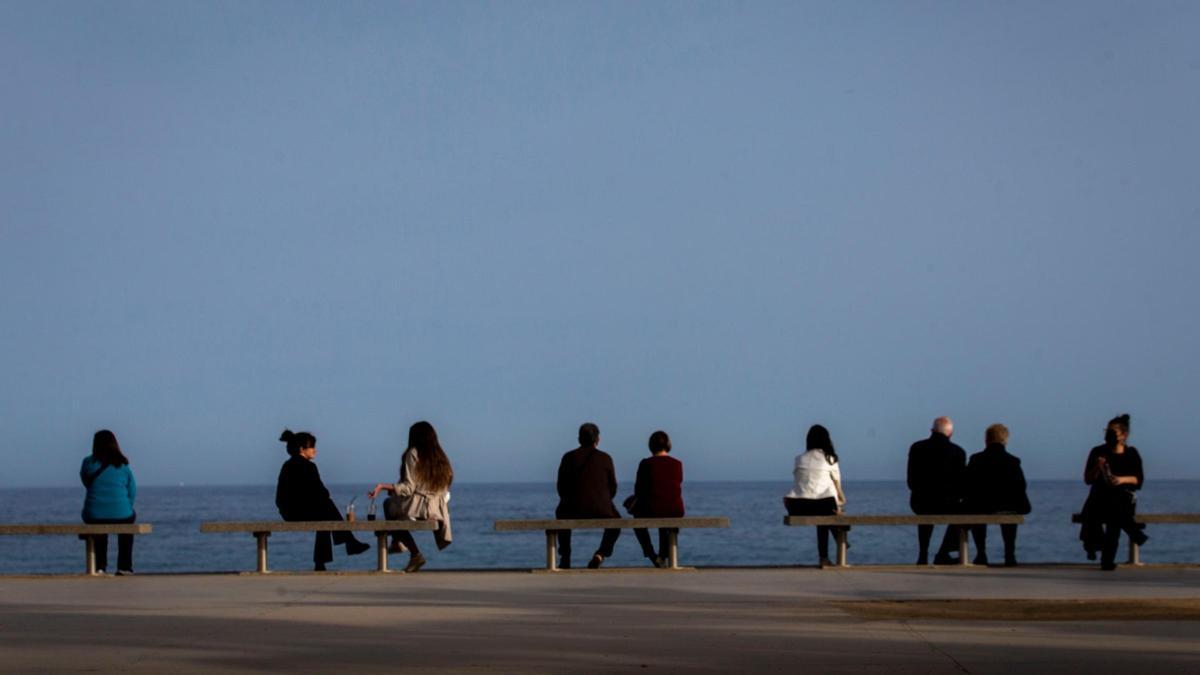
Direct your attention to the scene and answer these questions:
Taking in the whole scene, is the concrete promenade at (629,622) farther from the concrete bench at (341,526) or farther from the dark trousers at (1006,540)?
the dark trousers at (1006,540)

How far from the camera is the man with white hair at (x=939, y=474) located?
16500 mm

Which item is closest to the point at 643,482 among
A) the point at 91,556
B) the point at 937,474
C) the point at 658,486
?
the point at 658,486

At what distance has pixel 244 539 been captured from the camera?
76438 millimetres

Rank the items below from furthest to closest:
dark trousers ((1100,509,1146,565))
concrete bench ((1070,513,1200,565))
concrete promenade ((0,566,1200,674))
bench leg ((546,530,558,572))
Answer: bench leg ((546,530,558,572)), concrete bench ((1070,513,1200,565)), dark trousers ((1100,509,1146,565)), concrete promenade ((0,566,1200,674))

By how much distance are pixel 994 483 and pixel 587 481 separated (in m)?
3.95

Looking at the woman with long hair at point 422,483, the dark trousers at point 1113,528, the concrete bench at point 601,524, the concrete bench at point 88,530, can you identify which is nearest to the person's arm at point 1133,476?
the dark trousers at point 1113,528

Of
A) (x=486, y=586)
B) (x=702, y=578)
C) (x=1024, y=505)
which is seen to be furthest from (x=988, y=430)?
(x=486, y=586)

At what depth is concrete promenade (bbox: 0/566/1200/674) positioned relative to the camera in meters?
8.65

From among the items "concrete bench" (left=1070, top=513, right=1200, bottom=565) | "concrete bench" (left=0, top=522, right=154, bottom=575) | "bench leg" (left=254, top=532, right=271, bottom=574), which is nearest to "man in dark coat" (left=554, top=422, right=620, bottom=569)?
"bench leg" (left=254, top=532, right=271, bottom=574)

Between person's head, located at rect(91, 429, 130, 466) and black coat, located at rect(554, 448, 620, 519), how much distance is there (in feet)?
14.1

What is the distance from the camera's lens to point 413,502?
1605 cm

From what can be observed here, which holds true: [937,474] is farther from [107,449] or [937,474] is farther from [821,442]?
[107,449]

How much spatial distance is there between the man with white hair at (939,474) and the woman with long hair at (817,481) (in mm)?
818

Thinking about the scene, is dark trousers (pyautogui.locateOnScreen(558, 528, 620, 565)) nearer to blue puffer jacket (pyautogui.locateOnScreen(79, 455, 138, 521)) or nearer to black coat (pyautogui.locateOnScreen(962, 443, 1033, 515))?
black coat (pyautogui.locateOnScreen(962, 443, 1033, 515))
